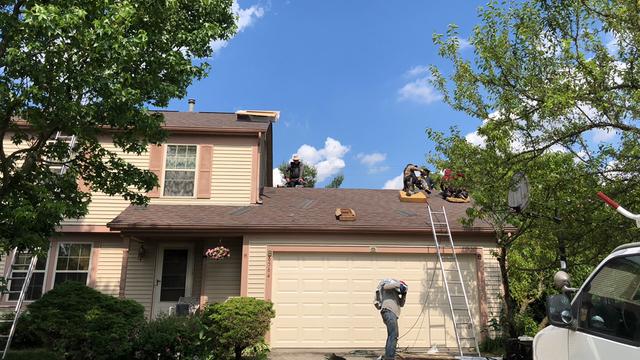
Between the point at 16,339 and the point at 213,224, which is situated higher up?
the point at 213,224

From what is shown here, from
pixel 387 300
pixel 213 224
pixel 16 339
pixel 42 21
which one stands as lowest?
pixel 16 339

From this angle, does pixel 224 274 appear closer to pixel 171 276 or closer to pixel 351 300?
pixel 171 276

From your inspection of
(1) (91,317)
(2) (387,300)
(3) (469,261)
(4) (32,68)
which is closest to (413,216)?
(3) (469,261)

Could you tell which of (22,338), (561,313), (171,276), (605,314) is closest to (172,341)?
(171,276)

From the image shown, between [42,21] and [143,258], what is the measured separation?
7.60 meters

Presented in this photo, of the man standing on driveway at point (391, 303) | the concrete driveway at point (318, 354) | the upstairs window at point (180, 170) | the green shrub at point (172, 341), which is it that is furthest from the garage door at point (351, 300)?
the upstairs window at point (180, 170)

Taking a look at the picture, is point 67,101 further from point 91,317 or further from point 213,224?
point 213,224

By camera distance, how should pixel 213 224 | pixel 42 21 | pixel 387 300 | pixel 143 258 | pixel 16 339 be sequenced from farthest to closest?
1. pixel 143 258
2. pixel 213 224
3. pixel 16 339
4. pixel 387 300
5. pixel 42 21

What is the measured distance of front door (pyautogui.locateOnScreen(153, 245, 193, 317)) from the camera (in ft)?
41.5

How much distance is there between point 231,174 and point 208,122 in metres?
1.99

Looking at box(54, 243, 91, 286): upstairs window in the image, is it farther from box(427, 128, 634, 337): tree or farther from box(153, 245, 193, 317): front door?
box(427, 128, 634, 337): tree

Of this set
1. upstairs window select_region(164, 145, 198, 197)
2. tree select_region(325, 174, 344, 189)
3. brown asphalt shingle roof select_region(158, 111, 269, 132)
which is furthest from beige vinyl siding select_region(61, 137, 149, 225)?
tree select_region(325, 174, 344, 189)

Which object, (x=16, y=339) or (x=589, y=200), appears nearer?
(x=589, y=200)

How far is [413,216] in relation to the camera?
43.1 ft
